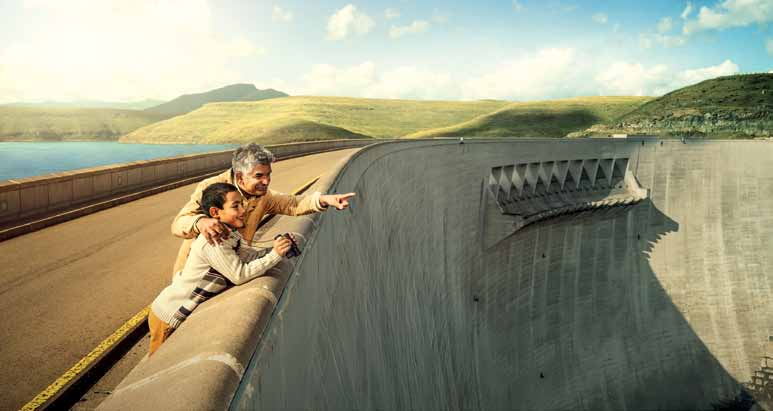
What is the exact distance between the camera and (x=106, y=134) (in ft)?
531

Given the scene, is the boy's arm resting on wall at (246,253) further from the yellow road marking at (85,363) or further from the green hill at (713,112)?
the green hill at (713,112)

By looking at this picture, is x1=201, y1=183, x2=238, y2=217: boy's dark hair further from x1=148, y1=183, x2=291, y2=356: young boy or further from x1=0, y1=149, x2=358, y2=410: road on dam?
x1=0, y1=149, x2=358, y2=410: road on dam

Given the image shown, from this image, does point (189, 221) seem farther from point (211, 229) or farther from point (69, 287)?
point (69, 287)

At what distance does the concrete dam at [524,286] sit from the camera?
4.55 metres

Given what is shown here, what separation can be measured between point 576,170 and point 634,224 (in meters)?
4.78

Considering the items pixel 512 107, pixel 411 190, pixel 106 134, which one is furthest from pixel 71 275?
pixel 106 134

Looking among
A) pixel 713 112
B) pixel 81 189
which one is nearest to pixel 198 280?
pixel 81 189

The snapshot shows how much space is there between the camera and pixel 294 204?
5.15m

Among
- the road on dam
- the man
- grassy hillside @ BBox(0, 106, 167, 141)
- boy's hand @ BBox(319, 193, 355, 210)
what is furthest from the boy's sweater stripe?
grassy hillside @ BBox(0, 106, 167, 141)

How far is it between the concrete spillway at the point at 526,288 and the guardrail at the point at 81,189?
700cm

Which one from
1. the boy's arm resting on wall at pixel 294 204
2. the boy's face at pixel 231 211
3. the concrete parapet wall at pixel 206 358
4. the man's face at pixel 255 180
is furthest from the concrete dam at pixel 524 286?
the boy's face at pixel 231 211

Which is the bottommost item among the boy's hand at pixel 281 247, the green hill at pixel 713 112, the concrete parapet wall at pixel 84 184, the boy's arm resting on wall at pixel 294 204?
the concrete parapet wall at pixel 84 184

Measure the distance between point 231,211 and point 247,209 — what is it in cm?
81

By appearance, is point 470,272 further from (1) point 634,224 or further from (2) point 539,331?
(1) point 634,224
